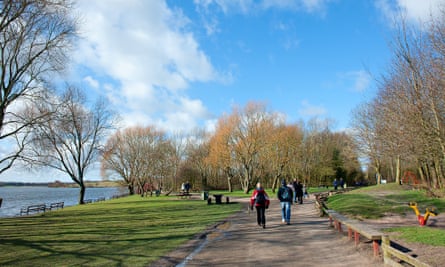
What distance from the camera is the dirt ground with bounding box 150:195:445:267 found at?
285 inches

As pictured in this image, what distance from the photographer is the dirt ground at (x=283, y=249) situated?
723 cm

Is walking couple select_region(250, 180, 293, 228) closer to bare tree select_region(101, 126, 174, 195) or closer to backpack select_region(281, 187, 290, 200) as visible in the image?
backpack select_region(281, 187, 290, 200)

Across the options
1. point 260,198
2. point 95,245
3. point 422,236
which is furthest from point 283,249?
point 95,245

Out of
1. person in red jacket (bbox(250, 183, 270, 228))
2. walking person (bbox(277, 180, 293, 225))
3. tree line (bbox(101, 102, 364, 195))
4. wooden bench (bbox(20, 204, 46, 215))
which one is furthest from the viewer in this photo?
tree line (bbox(101, 102, 364, 195))

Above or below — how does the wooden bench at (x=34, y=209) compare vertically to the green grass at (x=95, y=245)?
below

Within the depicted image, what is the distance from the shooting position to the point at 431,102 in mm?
14352

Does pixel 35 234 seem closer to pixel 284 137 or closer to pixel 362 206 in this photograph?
pixel 362 206

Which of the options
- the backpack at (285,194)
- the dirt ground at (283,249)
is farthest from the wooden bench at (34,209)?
the backpack at (285,194)

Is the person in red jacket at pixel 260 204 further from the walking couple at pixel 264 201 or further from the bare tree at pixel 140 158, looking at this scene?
the bare tree at pixel 140 158

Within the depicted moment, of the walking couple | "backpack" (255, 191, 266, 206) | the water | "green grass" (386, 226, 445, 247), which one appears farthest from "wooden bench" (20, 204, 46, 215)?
"green grass" (386, 226, 445, 247)

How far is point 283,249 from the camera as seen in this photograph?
8.59 metres

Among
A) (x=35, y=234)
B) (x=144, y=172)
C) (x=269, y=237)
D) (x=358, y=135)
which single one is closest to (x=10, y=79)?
(x=35, y=234)

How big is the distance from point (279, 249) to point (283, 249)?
103 millimetres

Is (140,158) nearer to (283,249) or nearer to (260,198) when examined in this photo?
(260,198)
